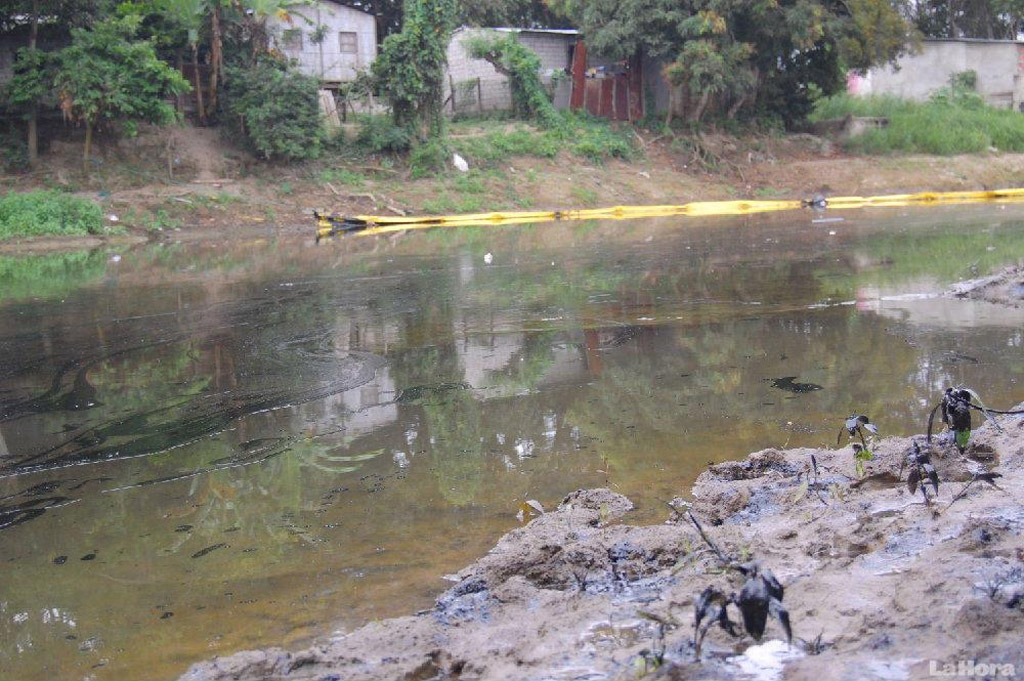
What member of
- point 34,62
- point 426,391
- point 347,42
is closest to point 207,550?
point 426,391

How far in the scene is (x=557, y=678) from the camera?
295 centimetres

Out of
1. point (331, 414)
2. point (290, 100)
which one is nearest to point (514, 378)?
point (331, 414)

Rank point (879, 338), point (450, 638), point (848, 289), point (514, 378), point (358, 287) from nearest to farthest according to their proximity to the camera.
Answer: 1. point (450, 638)
2. point (514, 378)
3. point (879, 338)
4. point (848, 289)
5. point (358, 287)

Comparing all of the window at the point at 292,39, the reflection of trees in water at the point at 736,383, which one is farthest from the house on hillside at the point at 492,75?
the reflection of trees in water at the point at 736,383

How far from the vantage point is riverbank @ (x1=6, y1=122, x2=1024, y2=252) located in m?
23.1

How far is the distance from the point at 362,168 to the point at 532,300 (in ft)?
53.4

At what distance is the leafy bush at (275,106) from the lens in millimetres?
24750

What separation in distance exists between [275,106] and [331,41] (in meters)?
7.07

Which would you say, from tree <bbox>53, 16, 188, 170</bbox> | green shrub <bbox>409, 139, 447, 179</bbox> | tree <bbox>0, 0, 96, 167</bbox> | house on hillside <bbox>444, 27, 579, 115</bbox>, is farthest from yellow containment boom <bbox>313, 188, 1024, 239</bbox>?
house on hillside <bbox>444, 27, 579, 115</bbox>

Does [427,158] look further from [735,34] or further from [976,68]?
[976,68]

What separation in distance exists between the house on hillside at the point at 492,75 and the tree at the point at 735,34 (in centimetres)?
280

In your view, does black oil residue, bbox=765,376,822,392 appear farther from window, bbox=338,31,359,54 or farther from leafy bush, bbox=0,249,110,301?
window, bbox=338,31,359,54

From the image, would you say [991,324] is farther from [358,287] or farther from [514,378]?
[358,287]

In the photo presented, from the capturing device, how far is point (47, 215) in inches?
830
